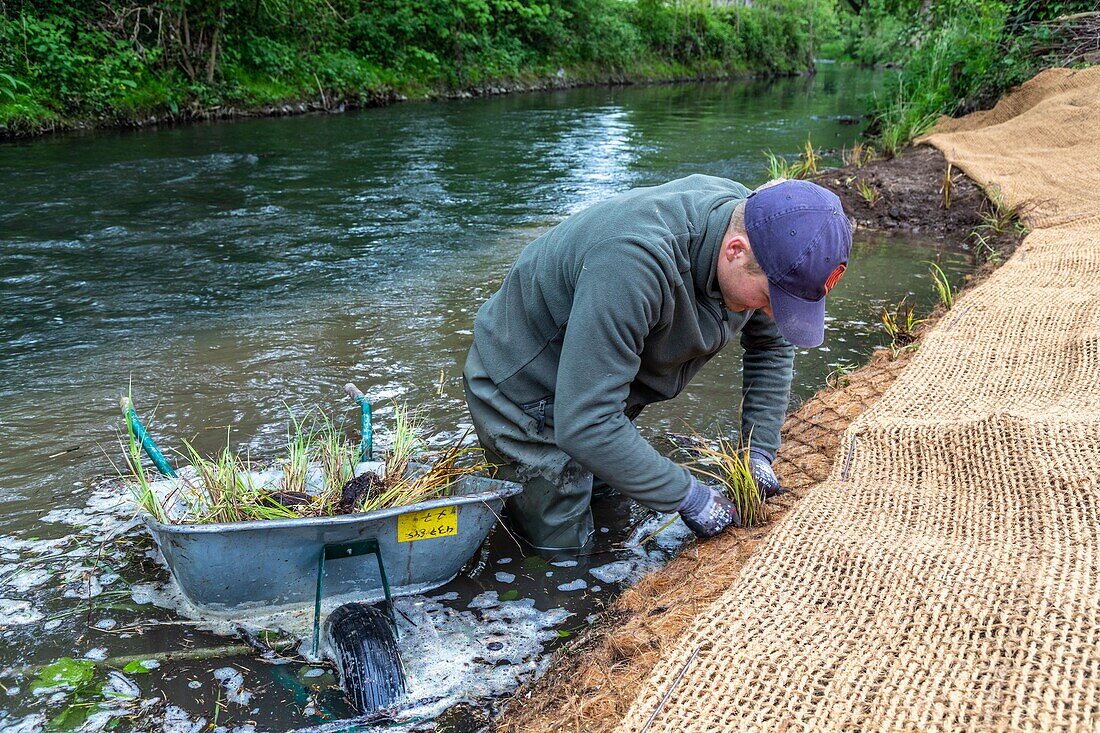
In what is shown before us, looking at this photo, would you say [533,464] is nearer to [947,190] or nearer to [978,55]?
[947,190]

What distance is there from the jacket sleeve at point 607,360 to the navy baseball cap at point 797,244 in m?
0.28

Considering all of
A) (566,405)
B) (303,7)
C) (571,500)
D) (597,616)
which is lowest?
(597,616)

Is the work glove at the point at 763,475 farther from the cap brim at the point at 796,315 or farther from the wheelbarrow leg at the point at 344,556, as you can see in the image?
the wheelbarrow leg at the point at 344,556

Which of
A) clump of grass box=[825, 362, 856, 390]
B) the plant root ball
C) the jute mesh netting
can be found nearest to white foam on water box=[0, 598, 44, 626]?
the plant root ball

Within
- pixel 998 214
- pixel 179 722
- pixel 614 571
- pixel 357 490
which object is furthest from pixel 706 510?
pixel 998 214

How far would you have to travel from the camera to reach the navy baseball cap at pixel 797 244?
2.07 meters

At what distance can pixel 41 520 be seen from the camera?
9.96ft

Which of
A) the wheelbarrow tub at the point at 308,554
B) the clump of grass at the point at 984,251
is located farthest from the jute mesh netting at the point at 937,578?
the clump of grass at the point at 984,251

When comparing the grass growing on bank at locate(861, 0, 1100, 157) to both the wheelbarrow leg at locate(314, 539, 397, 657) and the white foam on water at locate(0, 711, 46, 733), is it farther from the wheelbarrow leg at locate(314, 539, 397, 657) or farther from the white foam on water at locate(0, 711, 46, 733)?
the white foam on water at locate(0, 711, 46, 733)

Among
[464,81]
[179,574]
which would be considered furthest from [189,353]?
[464,81]

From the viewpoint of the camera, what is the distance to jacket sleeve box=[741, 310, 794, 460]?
288 centimetres

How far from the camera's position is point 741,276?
2.24 m

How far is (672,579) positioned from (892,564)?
2.30 feet

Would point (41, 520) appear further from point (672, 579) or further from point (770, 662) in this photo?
point (770, 662)
